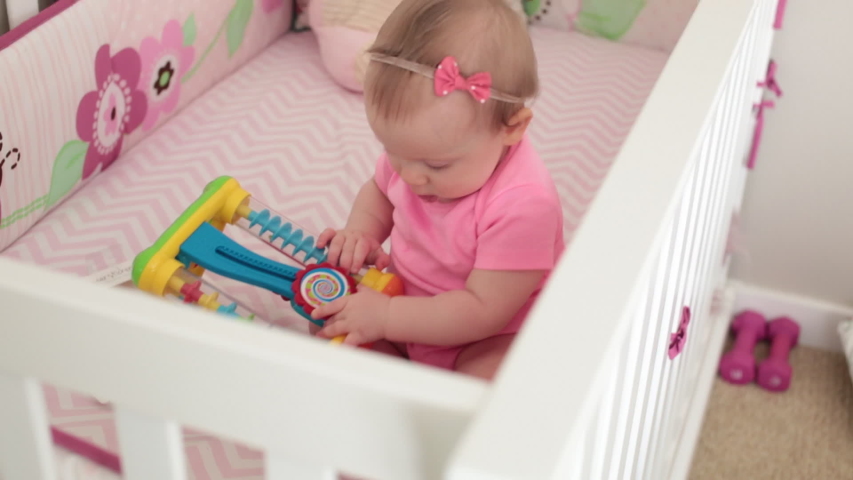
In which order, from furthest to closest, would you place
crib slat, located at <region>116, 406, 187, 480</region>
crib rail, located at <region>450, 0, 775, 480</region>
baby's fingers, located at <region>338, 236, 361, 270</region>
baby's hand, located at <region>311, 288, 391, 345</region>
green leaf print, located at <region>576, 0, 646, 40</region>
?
green leaf print, located at <region>576, 0, 646, 40</region>, baby's fingers, located at <region>338, 236, 361, 270</region>, baby's hand, located at <region>311, 288, 391, 345</region>, crib slat, located at <region>116, 406, 187, 480</region>, crib rail, located at <region>450, 0, 775, 480</region>

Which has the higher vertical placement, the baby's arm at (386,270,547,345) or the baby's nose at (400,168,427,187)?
the baby's nose at (400,168,427,187)

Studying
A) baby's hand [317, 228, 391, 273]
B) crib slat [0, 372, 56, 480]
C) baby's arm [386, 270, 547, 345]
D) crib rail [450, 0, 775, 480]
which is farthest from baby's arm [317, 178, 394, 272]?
crib slat [0, 372, 56, 480]

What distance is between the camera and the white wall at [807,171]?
5.13 feet

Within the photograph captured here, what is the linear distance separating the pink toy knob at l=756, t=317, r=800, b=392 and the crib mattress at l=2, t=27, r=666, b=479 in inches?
22.7

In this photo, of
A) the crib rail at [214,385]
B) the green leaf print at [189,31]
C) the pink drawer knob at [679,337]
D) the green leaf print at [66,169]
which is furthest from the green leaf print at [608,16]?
the crib rail at [214,385]

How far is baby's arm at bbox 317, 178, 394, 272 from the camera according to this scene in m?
0.97

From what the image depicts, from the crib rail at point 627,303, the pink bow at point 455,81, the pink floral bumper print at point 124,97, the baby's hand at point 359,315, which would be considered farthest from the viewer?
the pink floral bumper print at point 124,97

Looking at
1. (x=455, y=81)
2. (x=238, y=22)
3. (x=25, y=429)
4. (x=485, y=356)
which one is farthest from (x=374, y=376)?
(x=238, y=22)

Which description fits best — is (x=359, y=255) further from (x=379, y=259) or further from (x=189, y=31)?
(x=189, y=31)

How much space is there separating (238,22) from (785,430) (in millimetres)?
1183

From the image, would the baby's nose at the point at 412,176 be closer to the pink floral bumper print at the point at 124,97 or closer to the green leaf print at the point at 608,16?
the pink floral bumper print at the point at 124,97

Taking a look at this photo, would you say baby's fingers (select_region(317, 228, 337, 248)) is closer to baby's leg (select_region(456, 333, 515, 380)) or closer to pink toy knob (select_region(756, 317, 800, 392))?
Result: baby's leg (select_region(456, 333, 515, 380))

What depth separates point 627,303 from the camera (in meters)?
0.46

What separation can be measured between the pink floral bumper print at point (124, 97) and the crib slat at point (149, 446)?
0.75m
